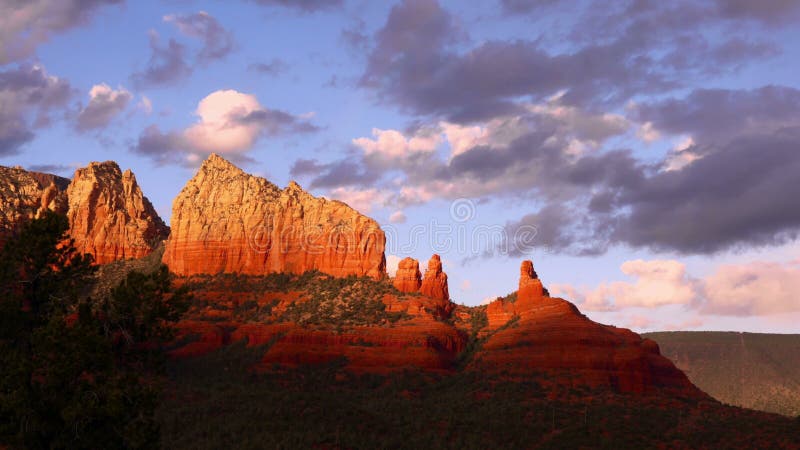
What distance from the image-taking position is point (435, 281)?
12356 cm

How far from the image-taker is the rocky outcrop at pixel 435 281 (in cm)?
12294

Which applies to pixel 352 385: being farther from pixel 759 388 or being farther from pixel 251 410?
pixel 759 388

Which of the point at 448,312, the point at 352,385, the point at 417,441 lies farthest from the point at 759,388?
the point at 417,441

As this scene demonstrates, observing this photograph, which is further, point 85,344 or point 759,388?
point 759,388

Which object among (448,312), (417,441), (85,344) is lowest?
(417,441)

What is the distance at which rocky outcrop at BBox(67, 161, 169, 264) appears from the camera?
148m

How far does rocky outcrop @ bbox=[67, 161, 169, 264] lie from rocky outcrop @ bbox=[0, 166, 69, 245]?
10.3 feet

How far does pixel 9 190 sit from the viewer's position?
495ft

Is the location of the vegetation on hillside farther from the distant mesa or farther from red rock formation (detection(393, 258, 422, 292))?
red rock formation (detection(393, 258, 422, 292))

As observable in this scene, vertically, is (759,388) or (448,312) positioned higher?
(448,312)

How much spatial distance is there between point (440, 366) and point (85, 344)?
71510mm

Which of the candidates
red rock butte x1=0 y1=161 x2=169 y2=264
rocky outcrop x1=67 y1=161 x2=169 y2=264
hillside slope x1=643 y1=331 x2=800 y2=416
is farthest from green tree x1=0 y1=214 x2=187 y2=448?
hillside slope x1=643 y1=331 x2=800 y2=416

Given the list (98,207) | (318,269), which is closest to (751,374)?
(318,269)

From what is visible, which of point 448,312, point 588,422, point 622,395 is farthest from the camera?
point 448,312
